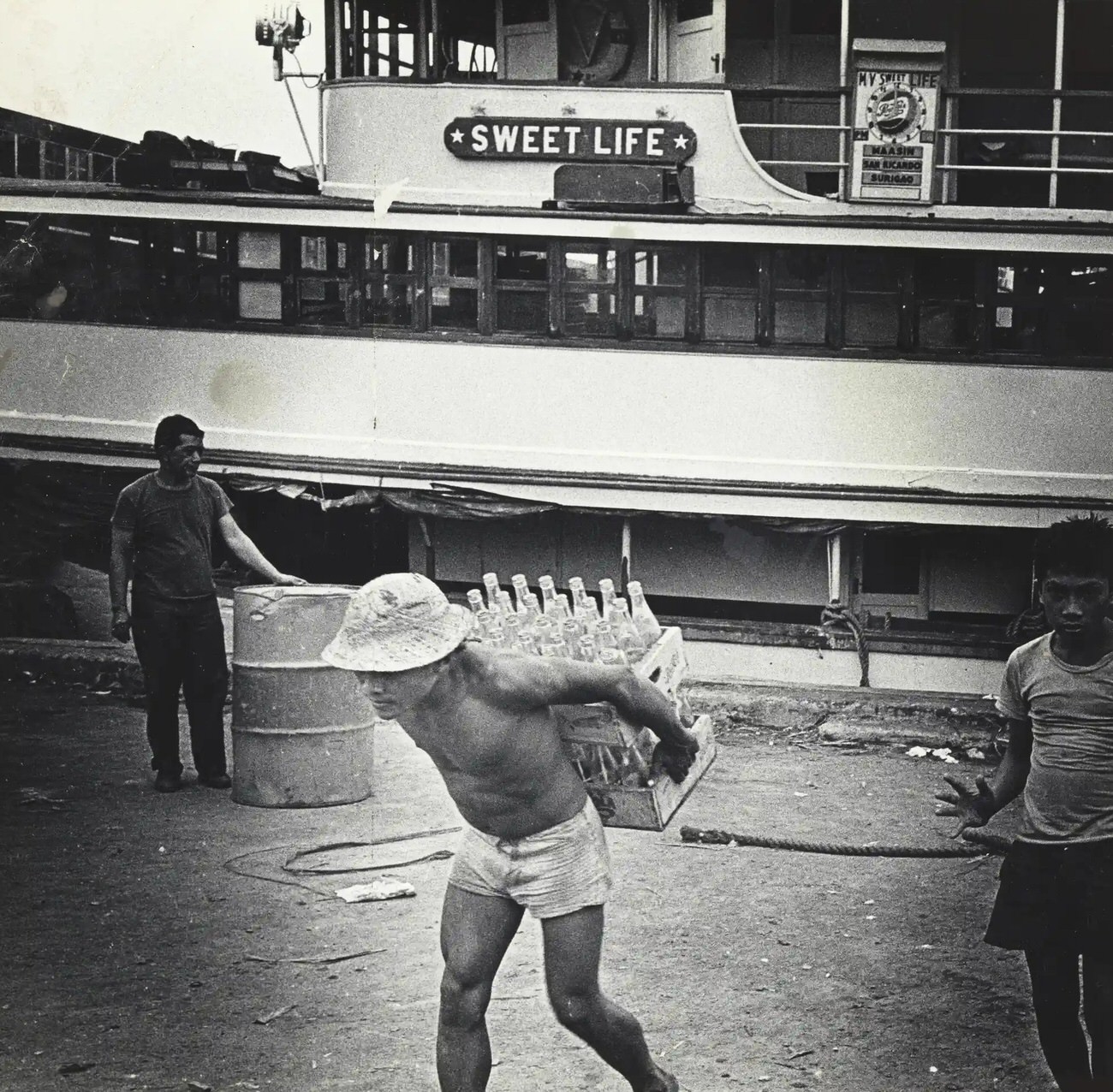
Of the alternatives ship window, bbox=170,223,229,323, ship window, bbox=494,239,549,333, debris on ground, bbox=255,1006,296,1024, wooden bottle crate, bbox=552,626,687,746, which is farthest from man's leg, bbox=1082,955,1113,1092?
ship window, bbox=170,223,229,323

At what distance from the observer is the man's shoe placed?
7855 millimetres

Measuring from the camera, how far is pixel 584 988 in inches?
143

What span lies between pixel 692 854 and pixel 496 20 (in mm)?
9932

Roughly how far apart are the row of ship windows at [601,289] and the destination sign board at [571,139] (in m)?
0.91

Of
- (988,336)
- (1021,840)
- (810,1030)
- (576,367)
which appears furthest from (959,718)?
(1021,840)

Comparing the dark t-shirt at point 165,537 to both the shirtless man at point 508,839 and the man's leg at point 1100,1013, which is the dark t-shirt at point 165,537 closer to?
the shirtless man at point 508,839

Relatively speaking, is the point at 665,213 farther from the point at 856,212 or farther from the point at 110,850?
the point at 110,850

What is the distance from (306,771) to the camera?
7.59 m

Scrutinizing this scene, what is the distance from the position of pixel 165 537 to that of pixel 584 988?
4790 millimetres

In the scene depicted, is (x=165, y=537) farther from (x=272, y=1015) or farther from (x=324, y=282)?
(x=324, y=282)

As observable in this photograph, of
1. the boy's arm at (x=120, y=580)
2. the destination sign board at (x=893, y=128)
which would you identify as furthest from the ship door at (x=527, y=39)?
the boy's arm at (x=120, y=580)

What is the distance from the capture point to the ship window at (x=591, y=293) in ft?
42.8

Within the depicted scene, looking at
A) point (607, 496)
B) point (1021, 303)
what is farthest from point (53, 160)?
point (1021, 303)

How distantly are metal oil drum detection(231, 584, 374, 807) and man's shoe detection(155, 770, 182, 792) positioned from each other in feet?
1.41
